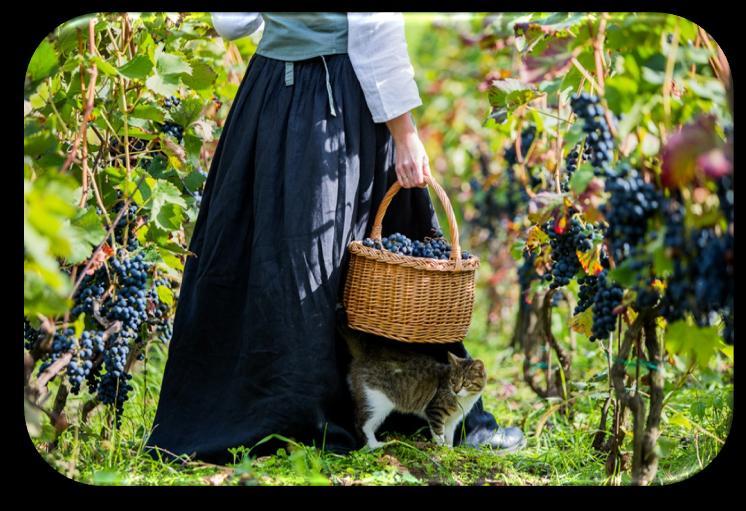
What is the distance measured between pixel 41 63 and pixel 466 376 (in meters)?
1.53

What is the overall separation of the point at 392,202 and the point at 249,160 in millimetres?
488

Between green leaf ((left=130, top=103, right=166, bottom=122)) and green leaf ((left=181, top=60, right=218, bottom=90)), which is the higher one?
green leaf ((left=181, top=60, right=218, bottom=90))

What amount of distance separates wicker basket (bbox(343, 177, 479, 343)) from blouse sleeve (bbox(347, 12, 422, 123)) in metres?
0.25

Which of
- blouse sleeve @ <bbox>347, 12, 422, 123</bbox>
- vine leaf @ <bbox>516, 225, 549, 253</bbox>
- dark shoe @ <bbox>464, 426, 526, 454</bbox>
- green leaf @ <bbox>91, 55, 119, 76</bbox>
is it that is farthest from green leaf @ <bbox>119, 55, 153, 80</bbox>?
dark shoe @ <bbox>464, 426, 526, 454</bbox>

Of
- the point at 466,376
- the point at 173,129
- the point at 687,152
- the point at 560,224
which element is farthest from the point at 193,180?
the point at 687,152

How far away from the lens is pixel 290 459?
8.18 ft

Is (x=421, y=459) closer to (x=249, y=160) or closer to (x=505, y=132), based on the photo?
(x=249, y=160)

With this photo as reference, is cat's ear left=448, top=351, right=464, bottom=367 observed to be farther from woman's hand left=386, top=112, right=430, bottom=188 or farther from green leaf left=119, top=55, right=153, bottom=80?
green leaf left=119, top=55, right=153, bottom=80

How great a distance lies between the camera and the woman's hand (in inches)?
104

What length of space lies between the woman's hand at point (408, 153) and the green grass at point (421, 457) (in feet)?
2.66

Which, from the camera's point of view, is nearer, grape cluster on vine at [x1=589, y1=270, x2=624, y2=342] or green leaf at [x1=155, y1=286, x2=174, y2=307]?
grape cluster on vine at [x1=589, y1=270, x2=624, y2=342]


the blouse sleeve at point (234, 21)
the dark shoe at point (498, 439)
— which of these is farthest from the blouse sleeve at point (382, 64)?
the dark shoe at point (498, 439)

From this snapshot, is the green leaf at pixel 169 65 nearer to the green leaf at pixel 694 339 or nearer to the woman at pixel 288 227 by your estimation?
the woman at pixel 288 227

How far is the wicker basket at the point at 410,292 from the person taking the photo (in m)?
2.55
